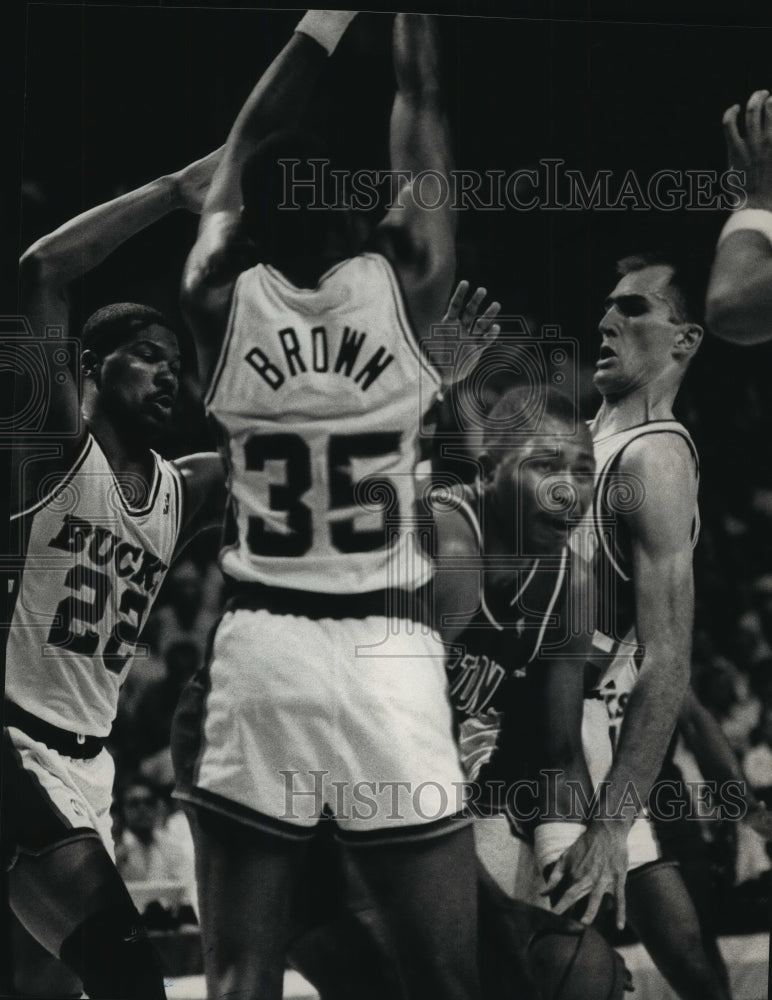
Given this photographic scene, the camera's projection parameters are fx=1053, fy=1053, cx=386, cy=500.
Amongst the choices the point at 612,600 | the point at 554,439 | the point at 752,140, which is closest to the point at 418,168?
the point at 554,439

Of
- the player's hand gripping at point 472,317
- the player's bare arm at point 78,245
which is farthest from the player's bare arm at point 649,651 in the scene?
the player's bare arm at point 78,245

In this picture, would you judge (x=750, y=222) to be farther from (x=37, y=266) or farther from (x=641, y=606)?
(x=37, y=266)

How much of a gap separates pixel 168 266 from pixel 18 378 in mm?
386

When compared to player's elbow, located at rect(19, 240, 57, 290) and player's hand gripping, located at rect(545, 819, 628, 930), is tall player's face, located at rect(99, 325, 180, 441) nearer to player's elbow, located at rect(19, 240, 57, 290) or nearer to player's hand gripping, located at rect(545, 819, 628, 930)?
player's elbow, located at rect(19, 240, 57, 290)

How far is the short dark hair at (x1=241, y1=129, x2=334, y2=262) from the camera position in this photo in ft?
7.14

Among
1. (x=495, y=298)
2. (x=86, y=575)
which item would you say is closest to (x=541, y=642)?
(x=495, y=298)

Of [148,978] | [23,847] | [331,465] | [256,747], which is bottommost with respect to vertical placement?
[148,978]

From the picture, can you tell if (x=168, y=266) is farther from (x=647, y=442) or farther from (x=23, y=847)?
(x=23, y=847)

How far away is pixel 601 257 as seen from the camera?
7.30 feet

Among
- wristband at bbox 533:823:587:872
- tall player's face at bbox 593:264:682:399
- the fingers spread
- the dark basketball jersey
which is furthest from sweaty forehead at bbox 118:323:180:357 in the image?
wristband at bbox 533:823:587:872

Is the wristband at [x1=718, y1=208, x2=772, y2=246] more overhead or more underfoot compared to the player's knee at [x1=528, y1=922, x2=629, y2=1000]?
more overhead

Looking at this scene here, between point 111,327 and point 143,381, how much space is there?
0.42 ft

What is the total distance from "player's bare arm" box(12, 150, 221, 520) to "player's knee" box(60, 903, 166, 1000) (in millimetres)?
911

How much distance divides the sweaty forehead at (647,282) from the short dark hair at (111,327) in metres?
1.00
